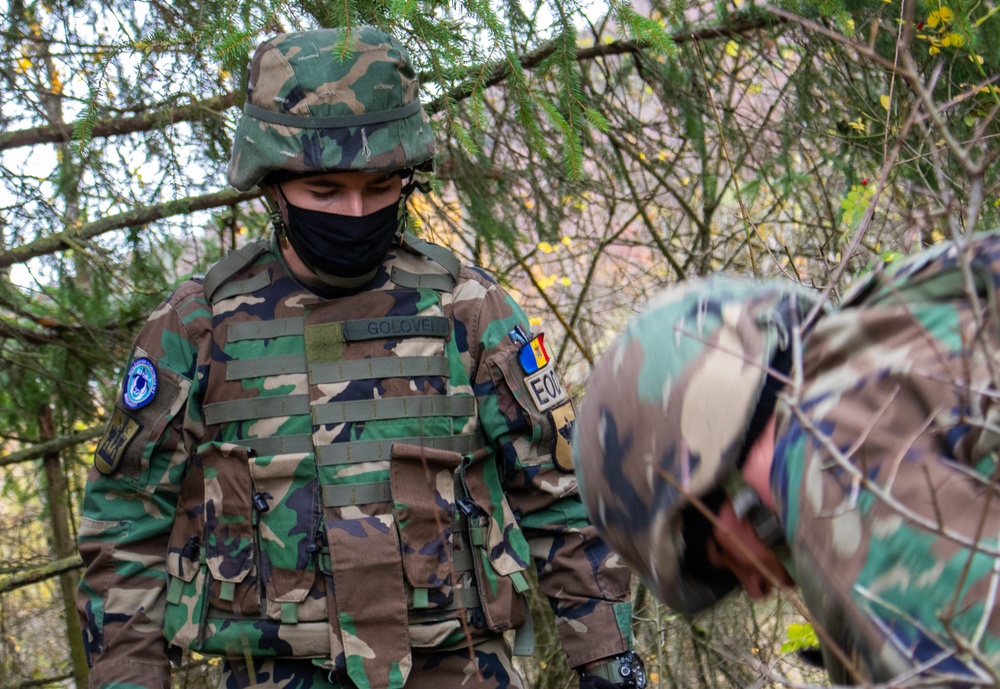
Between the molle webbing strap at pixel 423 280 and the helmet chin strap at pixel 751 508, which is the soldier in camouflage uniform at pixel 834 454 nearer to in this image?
the helmet chin strap at pixel 751 508

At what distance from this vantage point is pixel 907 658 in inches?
33.8

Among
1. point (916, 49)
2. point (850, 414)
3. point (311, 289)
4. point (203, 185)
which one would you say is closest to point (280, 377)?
point (311, 289)

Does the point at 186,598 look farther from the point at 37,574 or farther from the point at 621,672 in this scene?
the point at 37,574

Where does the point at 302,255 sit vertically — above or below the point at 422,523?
above

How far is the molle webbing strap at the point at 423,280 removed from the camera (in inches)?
100

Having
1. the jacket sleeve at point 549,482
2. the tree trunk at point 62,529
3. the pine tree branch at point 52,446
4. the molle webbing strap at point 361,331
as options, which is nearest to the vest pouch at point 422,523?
the jacket sleeve at point 549,482

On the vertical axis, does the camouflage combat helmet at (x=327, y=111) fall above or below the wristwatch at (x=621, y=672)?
above

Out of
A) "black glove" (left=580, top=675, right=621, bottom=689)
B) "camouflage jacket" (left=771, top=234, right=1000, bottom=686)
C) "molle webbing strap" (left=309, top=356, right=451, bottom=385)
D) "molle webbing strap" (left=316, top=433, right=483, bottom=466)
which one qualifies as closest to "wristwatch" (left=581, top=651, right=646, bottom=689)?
"black glove" (left=580, top=675, right=621, bottom=689)

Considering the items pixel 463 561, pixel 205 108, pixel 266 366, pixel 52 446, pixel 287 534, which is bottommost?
pixel 463 561

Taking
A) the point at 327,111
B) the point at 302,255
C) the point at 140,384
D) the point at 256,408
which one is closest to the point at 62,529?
the point at 140,384

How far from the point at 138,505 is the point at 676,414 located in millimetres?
1784

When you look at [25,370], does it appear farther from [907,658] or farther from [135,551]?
[907,658]

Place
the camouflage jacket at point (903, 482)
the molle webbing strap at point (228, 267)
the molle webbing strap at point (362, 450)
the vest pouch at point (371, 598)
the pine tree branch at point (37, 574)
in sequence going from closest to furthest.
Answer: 1. the camouflage jacket at point (903, 482)
2. the vest pouch at point (371, 598)
3. the molle webbing strap at point (362, 450)
4. the molle webbing strap at point (228, 267)
5. the pine tree branch at point (37, 574)

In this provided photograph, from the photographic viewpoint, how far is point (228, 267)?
2.52 metres
